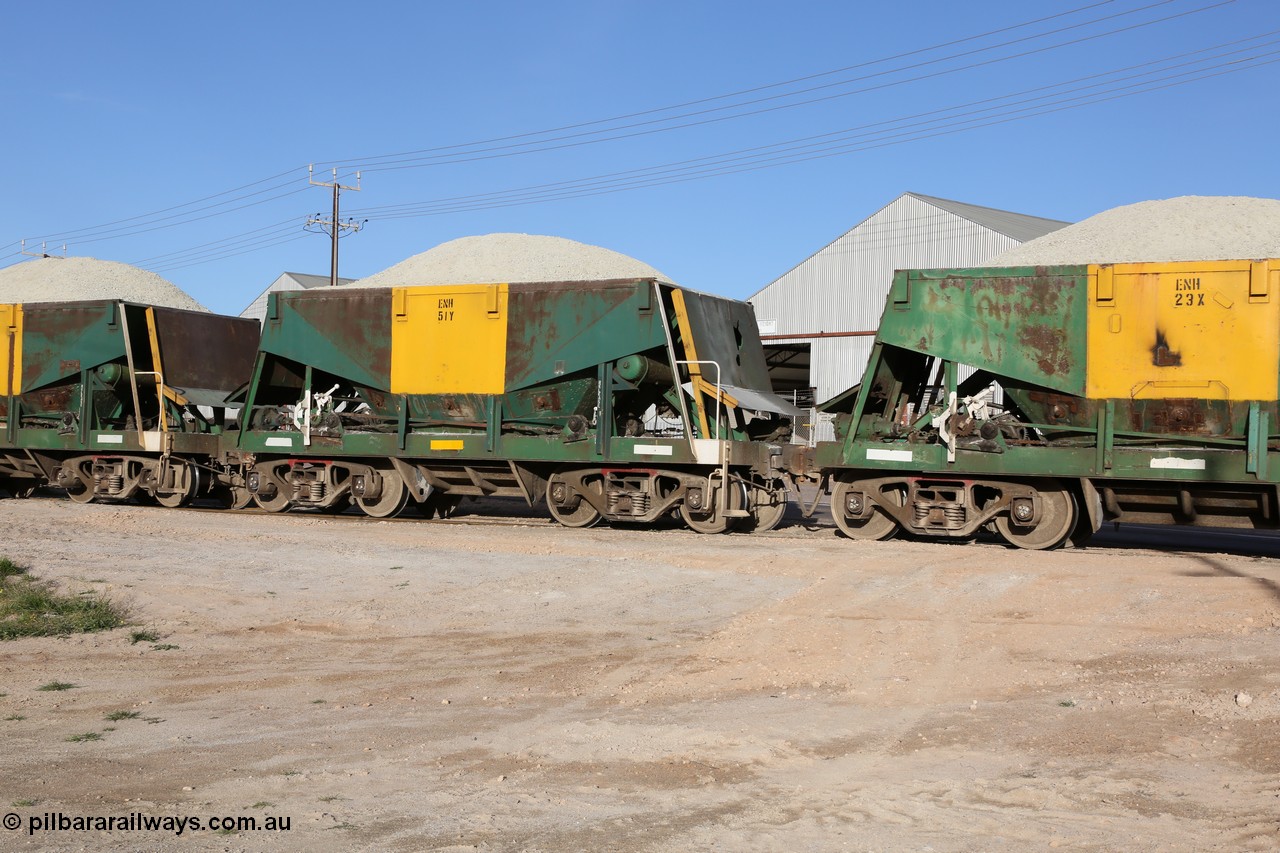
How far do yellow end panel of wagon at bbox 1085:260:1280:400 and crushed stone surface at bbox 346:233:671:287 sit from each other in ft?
163

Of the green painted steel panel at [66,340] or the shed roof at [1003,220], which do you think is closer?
the green painted steel panel at [66,340]

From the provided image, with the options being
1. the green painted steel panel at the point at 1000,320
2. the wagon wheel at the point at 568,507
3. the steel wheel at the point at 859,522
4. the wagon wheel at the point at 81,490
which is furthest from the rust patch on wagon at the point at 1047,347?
the wagon wheel at the point at 81,490

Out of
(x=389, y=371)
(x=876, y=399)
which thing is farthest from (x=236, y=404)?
(x=876, y=399)

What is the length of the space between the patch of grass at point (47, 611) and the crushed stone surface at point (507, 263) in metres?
52.7

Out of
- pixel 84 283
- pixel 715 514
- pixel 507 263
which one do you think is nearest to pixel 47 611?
pixel 715 514

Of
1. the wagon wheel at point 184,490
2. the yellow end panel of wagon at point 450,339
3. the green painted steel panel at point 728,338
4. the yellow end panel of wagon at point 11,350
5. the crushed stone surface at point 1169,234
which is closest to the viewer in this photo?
the green painted steel panel at point 728,338

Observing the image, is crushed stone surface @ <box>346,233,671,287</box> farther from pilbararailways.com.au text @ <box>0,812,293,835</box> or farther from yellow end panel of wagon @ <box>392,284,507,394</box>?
pilbararailways.com.au text @ <box>0,812,293,835</box>

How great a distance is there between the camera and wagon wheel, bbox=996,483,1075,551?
13.7m

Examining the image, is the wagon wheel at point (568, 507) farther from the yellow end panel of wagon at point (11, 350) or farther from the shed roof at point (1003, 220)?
the shed roof at point (1003, 220)

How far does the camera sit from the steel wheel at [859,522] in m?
14.8

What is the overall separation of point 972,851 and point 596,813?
1491 millimetres

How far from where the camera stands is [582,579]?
11.1 m

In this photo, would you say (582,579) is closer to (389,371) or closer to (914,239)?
(389,371)

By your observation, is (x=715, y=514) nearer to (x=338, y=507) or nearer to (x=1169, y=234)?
(x=338, y=507)
